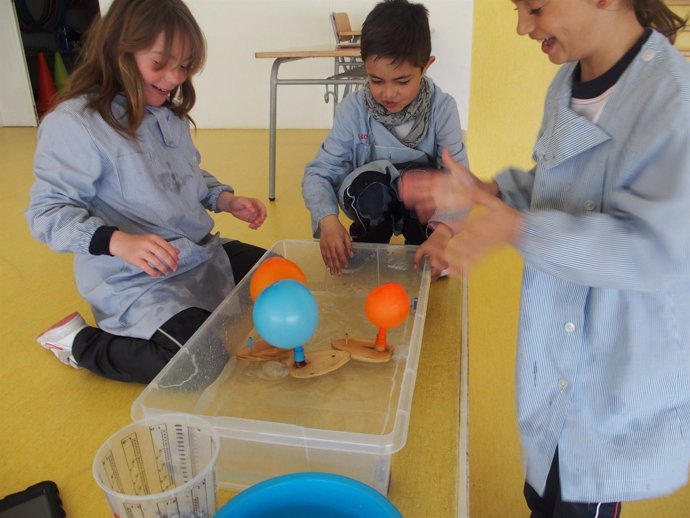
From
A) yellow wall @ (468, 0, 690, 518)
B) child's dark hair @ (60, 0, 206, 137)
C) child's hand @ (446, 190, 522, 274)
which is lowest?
yellow wall @ (468, 0, 690, 518)

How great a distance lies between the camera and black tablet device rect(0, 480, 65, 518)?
646mm

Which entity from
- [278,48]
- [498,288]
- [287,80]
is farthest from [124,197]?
[278,48]

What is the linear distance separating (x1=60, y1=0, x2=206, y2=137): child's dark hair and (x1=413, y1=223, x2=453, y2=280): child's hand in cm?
53

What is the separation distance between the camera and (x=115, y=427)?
817 millimetres

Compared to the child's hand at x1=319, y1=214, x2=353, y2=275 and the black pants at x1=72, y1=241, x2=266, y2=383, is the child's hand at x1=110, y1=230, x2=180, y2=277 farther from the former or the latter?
the child's hand at x1=319, y1=214, x2=353, y2=275

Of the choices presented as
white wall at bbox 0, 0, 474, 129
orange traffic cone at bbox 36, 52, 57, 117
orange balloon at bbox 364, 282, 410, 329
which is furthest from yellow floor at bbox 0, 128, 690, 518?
orange traffic cone at bbox 36, 52, 57, 117

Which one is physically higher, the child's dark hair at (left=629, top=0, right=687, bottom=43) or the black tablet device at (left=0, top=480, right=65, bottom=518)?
the child's dark hair at (left=629, top=0, right=687, bottom=43)

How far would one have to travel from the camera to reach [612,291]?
1.92 ft

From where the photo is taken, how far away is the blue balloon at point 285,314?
30.7 inches

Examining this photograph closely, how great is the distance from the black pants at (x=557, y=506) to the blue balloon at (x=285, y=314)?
36 centimetres

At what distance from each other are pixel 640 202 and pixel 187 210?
2.55 feet

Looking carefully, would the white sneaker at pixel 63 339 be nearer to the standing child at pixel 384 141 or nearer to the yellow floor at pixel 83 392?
the yellow floor at pixel 83 392

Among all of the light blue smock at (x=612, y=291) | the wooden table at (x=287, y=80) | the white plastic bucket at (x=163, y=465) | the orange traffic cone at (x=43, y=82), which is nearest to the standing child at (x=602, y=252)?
the light blue smock at (x=612, y=291)

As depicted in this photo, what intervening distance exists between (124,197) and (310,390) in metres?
0.45
